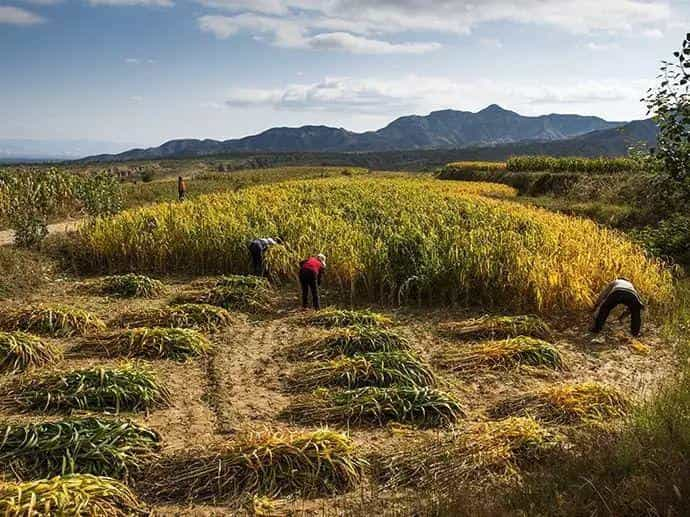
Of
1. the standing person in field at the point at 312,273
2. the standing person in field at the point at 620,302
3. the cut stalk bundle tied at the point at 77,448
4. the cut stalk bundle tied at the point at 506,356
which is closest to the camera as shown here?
the cut stalk bundle tied at the point at 77,448

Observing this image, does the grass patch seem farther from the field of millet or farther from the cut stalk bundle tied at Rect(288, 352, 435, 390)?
the cut stalk bundle tied at Rect(288, 352, 435, 390)

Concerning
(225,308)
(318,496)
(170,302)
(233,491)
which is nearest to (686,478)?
(318,496)

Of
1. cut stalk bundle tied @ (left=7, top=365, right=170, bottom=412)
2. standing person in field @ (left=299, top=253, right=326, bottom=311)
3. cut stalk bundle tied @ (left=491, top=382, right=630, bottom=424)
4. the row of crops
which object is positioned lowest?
cut stalk bundle tied @ (left=491, top=382, right=630, bottom=424)

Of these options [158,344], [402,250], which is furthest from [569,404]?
[402,250]

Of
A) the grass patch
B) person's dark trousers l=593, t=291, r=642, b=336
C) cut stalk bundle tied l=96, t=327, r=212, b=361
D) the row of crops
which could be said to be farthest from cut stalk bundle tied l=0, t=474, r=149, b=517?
the row of crops

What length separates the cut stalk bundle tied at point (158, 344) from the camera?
7086 millimetres

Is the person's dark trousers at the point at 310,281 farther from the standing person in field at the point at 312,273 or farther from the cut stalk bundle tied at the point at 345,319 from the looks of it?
the cut stalk bundle tied at the point at 345,319

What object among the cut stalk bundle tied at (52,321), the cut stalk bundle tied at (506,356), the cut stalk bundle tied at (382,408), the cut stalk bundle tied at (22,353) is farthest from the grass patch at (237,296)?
the cut stalk bundle tied at (382,408)

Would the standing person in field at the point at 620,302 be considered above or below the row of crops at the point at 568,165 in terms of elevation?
below

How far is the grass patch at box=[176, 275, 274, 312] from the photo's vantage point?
367 inches

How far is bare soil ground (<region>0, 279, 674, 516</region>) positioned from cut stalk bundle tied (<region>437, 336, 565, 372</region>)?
0.18m

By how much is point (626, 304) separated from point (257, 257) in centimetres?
657

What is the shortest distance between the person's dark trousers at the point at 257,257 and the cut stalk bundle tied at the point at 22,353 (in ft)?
14.6

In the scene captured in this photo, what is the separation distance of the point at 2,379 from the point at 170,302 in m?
3.43
